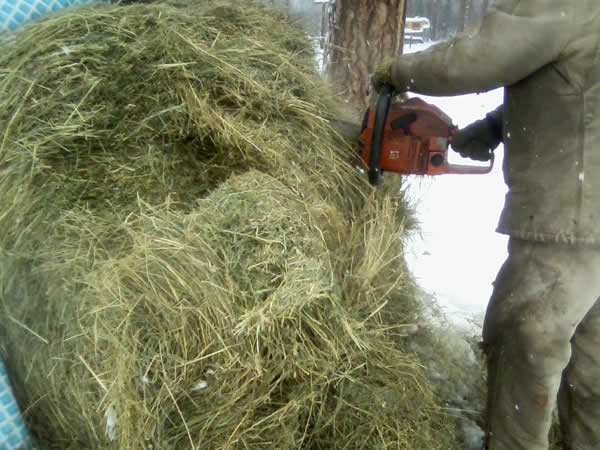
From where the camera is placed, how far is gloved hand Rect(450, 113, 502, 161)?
8.68ft

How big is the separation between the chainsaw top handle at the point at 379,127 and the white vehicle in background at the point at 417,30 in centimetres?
1260

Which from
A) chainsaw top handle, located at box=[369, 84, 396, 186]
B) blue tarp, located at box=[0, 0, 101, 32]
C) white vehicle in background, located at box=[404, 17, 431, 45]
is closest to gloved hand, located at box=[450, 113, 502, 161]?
chainsaw top handle, located at box=[369, 84, 396, 186]

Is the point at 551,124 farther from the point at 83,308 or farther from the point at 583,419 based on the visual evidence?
the point at 83,308

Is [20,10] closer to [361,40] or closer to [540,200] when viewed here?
[361,40]

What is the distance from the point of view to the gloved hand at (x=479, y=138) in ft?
8.68

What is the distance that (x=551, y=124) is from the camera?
216 cm

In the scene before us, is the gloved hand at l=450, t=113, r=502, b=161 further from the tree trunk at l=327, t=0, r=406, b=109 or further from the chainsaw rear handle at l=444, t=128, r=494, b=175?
the tree trunk at l=327, t=0, r=406, b=109

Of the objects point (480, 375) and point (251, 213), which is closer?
point (251, 213)

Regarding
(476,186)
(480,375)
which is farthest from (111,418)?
(476,186)

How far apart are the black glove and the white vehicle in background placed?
40.9ft

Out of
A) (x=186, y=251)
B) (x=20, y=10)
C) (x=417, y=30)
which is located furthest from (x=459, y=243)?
(x=417, y=30)

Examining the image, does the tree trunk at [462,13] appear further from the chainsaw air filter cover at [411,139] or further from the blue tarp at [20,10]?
the blue tarp at [20,10]

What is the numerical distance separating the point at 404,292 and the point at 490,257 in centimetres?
208

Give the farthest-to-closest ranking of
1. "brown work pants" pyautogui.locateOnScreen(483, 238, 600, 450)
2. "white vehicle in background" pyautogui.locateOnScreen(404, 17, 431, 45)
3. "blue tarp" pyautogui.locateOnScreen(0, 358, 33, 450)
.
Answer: "white vehicle in background" pyautogui.locateOnScreen(404, 17, 431, 45) < "brown work pants" pyautogui.locateOnScreen(483, 238, 600, 450) < "blue tarp" pyautogui.locateOnScreen(0, 358, 33, 450)
